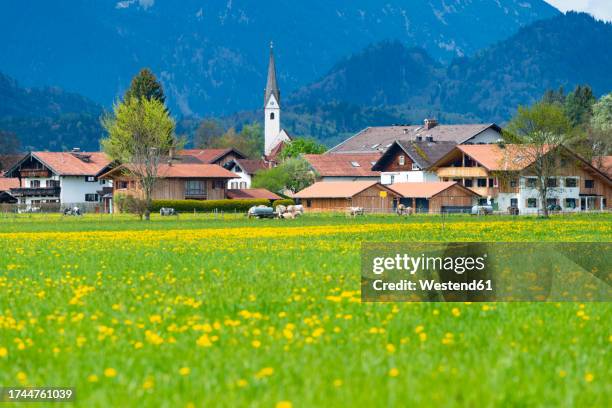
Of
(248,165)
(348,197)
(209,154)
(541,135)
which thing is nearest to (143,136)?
(348,197)

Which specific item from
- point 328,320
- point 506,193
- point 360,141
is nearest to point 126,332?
point 328,320

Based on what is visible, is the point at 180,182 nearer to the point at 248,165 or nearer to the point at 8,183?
the point at 248,165

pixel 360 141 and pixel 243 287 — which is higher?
pixel 360 141

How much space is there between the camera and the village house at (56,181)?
468 ft

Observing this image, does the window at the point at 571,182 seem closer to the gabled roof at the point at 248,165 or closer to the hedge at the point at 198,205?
the hedge at the point at 198,205

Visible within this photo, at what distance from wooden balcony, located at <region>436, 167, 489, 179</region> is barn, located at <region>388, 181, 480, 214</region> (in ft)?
9.41

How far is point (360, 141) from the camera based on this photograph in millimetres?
194750

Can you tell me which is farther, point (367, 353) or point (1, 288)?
point (1, 288)

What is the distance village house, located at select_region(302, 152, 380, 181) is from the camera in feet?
490

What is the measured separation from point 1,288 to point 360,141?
573 feet

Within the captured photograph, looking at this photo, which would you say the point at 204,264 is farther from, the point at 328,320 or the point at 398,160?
the point at 398,160

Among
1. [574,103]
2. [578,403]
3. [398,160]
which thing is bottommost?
[578,403]

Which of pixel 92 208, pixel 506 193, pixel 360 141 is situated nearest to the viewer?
pixel 506 193

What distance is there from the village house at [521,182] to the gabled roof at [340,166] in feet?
72.2
